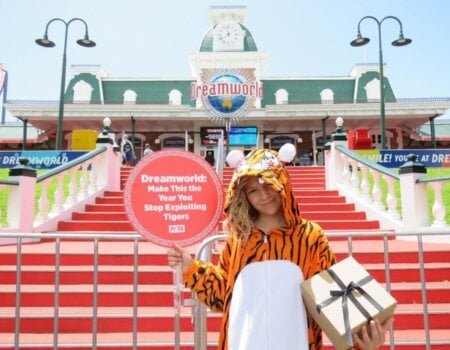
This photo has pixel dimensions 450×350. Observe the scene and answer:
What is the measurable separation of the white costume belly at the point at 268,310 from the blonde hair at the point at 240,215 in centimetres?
17

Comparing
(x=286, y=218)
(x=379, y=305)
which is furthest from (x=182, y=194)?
(x=379, y=305)

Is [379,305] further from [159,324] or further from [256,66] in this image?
[256,66]

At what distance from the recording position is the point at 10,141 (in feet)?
81.0

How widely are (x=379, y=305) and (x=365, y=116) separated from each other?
22325 mm

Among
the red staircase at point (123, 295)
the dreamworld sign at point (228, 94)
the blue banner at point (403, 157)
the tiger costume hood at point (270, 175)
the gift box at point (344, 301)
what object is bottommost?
the red staircase at point (123, 295)

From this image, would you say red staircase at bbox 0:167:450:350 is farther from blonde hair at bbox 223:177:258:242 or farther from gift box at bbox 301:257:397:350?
gift box at bbox 301:257:397:350

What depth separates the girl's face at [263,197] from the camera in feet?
5.33

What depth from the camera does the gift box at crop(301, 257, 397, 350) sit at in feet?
4.63

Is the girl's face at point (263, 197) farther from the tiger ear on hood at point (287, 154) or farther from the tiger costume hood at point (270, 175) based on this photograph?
the tiger ear on hood at point (287, 154)

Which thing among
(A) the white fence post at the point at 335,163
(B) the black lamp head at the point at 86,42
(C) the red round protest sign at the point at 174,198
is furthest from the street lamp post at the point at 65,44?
(C) the red round protest sign at the point at 174,198

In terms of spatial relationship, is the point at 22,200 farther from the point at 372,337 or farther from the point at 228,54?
the point at 228,54

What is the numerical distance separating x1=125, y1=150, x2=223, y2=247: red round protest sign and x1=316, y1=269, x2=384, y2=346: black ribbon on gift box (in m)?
0.68

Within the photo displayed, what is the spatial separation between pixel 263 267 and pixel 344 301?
1.19 feet

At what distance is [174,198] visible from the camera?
1929 mm
